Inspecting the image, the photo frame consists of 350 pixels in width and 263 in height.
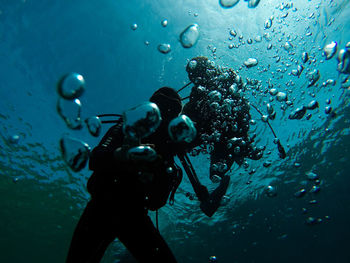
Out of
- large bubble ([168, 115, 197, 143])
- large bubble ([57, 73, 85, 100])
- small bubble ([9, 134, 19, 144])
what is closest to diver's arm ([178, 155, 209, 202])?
large bubble ([168, 115, 197, 143])

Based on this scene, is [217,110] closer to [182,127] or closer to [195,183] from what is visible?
[195,183]

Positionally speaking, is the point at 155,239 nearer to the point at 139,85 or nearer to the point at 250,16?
the point at 139,85

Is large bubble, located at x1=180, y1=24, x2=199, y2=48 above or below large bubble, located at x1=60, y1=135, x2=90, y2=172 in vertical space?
above

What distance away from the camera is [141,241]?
308cm

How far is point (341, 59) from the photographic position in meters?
3.98

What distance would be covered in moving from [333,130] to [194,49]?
13126mm

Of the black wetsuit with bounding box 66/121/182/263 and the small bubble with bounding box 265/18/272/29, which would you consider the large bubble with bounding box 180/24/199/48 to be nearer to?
the black wetsuit with bounding box 66/121/182/263

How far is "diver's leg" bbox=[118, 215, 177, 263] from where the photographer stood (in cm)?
306

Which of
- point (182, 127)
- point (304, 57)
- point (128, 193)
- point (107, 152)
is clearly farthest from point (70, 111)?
point (304, 57)

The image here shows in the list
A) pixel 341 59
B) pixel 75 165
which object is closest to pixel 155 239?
pixel 75 165

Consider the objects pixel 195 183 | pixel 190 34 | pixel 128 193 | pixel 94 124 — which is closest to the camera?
pixel 128 193

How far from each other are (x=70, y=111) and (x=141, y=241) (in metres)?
2.28

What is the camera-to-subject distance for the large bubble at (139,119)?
231 centimetres

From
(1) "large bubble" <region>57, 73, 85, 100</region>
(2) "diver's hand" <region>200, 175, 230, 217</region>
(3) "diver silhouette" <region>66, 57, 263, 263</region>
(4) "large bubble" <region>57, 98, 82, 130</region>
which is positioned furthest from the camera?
(2) "diver's hand" <region>200, 175, 230, 217</region>
